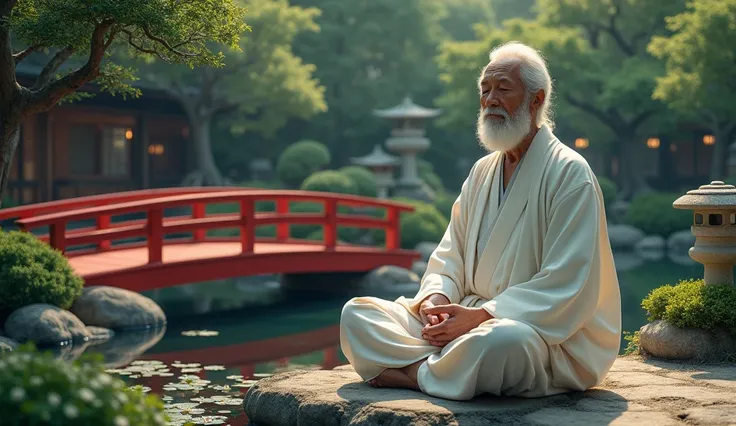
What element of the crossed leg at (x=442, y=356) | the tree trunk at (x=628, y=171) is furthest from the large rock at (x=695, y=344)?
the tree trunk at (x=628, y=171)

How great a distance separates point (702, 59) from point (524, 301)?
707 inches

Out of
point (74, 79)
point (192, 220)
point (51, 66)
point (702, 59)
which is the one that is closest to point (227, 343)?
point (192, 220)

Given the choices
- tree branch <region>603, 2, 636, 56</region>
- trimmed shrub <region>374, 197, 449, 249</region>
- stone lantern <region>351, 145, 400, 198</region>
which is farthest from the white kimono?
tree branch <region>603, 2, 636, 56</region>

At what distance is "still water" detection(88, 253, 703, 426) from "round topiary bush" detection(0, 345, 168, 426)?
318 cm

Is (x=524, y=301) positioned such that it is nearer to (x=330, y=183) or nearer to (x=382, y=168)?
(x=330, y=183)

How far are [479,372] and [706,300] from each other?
2238 millimetres

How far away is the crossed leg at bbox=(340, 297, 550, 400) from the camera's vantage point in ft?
15.2

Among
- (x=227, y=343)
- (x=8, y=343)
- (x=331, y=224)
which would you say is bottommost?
(x=227, y=343)

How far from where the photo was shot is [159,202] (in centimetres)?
A: 1137

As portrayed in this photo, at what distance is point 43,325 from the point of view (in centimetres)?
944

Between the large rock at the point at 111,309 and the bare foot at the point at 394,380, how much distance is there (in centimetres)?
593

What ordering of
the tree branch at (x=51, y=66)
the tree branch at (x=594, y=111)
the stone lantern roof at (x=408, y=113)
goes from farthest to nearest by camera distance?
1. the stone lantern roof at (x=408, y=113)
2. the tree branch at (x=594, y=111)
3. the tree branch at (x=51, y=66)

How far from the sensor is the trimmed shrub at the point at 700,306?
244 inches

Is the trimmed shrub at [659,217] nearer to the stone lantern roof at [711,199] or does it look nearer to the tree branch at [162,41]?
the stone lantern roof at [711,199]
